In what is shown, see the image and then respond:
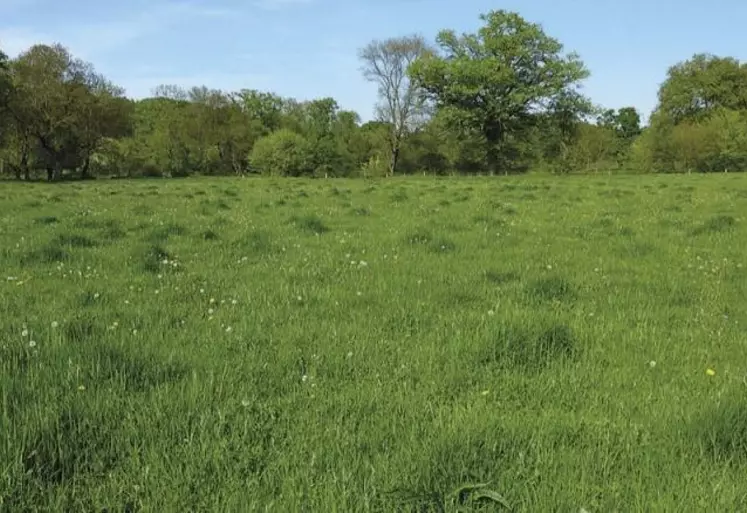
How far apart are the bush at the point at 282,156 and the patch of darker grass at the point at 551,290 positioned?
7225 cm

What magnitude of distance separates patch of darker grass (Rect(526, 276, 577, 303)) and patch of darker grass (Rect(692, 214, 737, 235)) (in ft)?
21.8

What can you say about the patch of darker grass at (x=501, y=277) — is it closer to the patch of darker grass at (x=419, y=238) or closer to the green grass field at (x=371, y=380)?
the green grass field at (x=371, y=380)

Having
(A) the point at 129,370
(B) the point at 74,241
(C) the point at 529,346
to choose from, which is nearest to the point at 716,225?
(C) the point at 529,346

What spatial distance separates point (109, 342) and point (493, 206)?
1502 cm

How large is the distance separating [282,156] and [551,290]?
7372 centimetres

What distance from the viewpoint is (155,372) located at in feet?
15.7

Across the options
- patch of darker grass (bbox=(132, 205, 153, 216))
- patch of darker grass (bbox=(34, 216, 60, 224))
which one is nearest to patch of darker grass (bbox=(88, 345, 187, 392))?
patch of darker grass (bbox=(34, 216, 60, 224))

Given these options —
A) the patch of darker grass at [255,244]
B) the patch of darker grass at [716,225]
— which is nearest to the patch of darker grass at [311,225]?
the patch of darker grass at [255,244]

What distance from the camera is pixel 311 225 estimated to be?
565 inches

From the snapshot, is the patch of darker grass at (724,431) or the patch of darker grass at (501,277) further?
the patch of darker grass at (501,277)

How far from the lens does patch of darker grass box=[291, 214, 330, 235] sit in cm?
1382

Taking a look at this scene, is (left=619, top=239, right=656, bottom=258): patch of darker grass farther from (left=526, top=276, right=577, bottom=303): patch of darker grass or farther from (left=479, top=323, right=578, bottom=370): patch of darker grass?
(left=479, top=323, right=578, bottom=370): patch of darker grass

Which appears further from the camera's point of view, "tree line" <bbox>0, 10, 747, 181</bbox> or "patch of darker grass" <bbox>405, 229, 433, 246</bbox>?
"tree line" <bbox>0, 10, 747, 181</bbox>

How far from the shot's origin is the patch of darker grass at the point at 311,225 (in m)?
13.8
